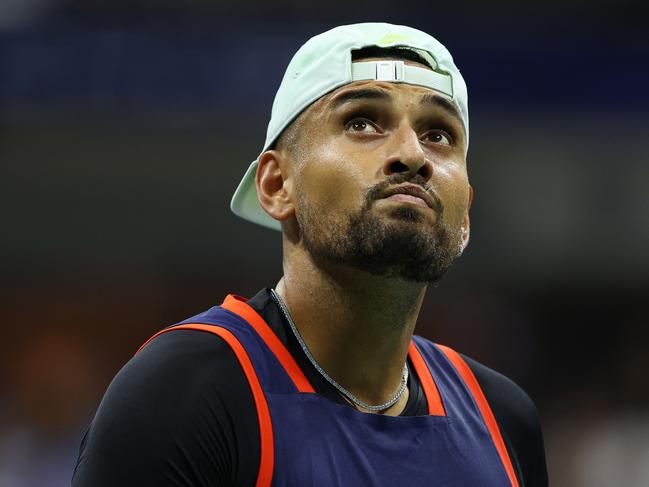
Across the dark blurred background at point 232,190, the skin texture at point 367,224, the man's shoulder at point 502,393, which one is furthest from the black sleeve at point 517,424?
the dark blurred background at point 232,190

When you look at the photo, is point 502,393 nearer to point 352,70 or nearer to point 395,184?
point 395,184

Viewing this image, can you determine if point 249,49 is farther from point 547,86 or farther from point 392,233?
point 392,233

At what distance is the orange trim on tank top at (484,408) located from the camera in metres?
2.31

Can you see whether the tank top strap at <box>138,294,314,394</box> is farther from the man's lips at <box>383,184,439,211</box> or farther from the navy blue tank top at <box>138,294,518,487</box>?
the man's lips at <box>383,184,439,211</box>

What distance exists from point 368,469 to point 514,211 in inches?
284

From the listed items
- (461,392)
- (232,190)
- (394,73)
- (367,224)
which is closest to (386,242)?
(367,224)

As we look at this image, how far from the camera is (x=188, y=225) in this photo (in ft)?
29.2

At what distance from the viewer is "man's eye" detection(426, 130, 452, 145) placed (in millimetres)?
2248

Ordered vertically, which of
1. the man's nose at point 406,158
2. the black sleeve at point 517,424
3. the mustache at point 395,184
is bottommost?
the black sleeve at point 517,424

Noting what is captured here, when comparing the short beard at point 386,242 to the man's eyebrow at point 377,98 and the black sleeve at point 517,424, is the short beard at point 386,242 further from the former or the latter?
the black sleeve at point 517,424

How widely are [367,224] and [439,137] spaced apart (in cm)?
31

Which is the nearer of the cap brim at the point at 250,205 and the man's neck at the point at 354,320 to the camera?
the man's neck at the point at 354,320

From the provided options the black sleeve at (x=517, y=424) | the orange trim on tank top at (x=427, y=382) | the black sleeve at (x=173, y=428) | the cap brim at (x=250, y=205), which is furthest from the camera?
the cap brim at (x=250, y=205)

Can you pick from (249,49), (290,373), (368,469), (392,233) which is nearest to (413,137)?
(392,233)
